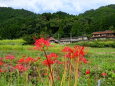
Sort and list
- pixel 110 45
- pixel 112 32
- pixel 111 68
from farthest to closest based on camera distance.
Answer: pixel 112 32
pixel 110 45
pixel 111 68

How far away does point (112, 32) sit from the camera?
59719 millimetres

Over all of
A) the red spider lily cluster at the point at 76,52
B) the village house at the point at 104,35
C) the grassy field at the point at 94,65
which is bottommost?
the village house at the point at 104,35

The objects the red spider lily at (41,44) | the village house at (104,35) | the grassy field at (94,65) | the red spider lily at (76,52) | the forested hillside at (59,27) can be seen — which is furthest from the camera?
the forested hillside at (59,27)

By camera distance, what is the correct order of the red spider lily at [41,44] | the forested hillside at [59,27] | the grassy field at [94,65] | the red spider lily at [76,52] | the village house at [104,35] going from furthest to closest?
the forested hillside at [59,27]
the village house at [104,35]
the grassy field at [94,65]
the red spider lily at [76,52]
the red spider lily at [41,44]

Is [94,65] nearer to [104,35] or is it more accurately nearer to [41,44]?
[41,44]

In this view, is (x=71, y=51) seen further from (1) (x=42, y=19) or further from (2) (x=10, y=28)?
(1) (x=42, y=19)

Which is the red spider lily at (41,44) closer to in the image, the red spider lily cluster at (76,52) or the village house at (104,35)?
the red spider lily cluster at (76,52)

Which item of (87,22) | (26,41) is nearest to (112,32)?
(87,22)

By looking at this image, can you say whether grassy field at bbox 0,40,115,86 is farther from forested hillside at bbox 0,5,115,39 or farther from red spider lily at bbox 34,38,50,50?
forested hillside at bbox 0,5,115,39

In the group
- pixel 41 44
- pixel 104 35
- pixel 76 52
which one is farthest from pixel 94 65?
pixel 104 35

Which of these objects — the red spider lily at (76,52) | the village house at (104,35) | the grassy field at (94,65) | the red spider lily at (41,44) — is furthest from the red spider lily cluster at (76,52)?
the village house at (104,35)

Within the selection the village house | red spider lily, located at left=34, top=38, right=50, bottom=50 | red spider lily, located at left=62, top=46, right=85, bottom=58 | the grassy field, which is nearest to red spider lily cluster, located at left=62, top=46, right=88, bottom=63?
red spider lily, located at left=62, top=46, right=85, bottom=58

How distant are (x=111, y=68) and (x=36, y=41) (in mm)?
8851

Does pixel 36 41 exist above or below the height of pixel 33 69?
above
